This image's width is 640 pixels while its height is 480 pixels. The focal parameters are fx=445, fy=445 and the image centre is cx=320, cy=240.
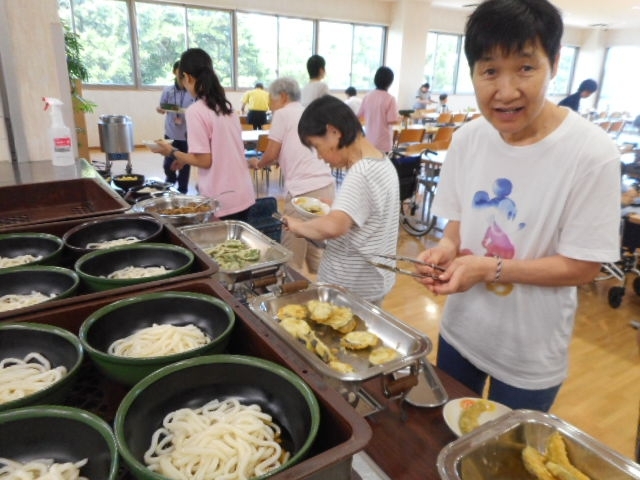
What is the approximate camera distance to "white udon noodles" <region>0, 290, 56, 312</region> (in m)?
1.06

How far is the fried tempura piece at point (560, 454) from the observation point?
73 cm

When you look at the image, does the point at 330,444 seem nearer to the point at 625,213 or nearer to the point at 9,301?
the point at 9,301

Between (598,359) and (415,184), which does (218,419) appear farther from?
(415,184)

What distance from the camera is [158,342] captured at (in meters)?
0.92

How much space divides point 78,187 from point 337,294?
151cm

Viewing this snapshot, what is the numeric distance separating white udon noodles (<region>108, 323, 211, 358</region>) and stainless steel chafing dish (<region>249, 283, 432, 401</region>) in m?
0.20

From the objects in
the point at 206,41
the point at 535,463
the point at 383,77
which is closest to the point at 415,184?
the point at 383,77

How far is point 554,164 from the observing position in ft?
3.42

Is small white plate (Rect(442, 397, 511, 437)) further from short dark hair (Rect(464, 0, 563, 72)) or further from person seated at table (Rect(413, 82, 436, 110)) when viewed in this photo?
person seated at table (Rect(413, 82, 436, 110))

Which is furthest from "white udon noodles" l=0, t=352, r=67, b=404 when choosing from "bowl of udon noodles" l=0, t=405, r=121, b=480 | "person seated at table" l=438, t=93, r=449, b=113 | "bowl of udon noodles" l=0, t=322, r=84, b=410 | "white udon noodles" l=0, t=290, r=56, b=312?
"person seated at table" l=438, t=93, r=449, b=113

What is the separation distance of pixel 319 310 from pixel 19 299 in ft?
2.46

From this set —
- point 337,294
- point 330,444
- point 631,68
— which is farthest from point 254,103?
point 631,68

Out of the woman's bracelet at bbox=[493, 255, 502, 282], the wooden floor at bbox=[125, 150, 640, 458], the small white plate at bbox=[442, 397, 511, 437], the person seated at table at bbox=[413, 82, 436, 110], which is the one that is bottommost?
the wooden floor at bbox=[125, 150, 640, 458]

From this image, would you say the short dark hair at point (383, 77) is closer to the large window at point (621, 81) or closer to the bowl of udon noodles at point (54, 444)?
the bowl of udon noodles at point (54, 444)
